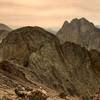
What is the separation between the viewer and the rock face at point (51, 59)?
63.7m

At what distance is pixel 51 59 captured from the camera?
6806 cm

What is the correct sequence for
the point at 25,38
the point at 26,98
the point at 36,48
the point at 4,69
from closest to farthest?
the point at 26,98 < the point at 4,69 < the point at 36,48 < the point at 25,38

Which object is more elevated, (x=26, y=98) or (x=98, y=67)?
(x=26, y=98)

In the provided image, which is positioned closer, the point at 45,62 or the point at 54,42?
the point at 45,62

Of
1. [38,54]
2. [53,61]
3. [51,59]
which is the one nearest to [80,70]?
[53,61]

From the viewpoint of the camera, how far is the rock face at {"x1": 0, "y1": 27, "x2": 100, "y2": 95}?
209 ft

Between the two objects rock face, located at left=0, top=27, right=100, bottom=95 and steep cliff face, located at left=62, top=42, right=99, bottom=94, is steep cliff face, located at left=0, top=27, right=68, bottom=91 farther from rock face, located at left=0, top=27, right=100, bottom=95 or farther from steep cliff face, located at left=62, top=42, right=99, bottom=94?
steep cliff face, located at left=62, top=42, right=99, bottom=94

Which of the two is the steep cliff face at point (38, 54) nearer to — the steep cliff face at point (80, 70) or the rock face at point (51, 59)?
the rock face at point (51, 59)

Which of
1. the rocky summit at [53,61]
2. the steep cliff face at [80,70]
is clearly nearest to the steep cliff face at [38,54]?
the rocky summit at [53,61]

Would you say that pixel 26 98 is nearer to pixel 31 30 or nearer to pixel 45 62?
pixel 45 62

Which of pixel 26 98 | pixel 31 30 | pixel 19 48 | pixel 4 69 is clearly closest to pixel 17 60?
pixel 19 48

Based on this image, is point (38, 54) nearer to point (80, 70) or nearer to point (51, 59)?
point (51, 59)

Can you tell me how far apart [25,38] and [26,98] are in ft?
134

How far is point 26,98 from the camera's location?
110ft
